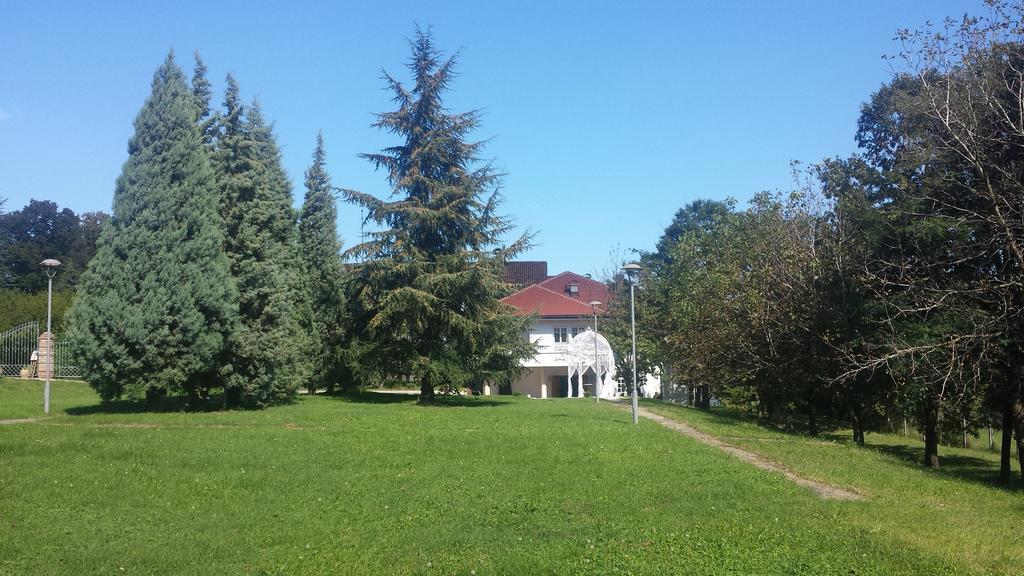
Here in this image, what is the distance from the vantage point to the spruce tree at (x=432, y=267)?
102ft

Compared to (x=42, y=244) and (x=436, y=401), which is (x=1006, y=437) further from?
(x=42, y=244)

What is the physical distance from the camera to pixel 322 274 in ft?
129

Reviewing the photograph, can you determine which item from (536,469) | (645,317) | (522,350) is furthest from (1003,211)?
(645,317)

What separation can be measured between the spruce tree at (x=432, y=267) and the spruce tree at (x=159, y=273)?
7440 millimetres

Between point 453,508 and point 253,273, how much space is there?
1885 cm

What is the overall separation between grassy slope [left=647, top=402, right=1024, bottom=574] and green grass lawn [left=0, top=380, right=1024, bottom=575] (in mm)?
60

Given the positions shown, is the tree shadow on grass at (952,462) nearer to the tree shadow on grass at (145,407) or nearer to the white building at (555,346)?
the tree shadow on grass at (145,407)

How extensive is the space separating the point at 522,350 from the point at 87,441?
768 inches

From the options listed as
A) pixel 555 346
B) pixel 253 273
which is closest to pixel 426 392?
pixel 253 273

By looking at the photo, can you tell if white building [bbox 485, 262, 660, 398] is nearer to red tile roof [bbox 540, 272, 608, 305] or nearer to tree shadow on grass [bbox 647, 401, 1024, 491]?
red tile roof [bbox 540, 272, 608, 305]

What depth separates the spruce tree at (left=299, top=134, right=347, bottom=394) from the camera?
37969 mm

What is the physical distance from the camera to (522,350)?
3322 cm

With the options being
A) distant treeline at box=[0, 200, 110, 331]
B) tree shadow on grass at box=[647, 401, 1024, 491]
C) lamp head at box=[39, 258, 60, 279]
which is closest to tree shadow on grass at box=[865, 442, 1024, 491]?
tree shadow on grass at box=[647, 401, 1024, 491]

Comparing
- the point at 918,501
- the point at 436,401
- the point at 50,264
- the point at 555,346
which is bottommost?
the point at 918,501
